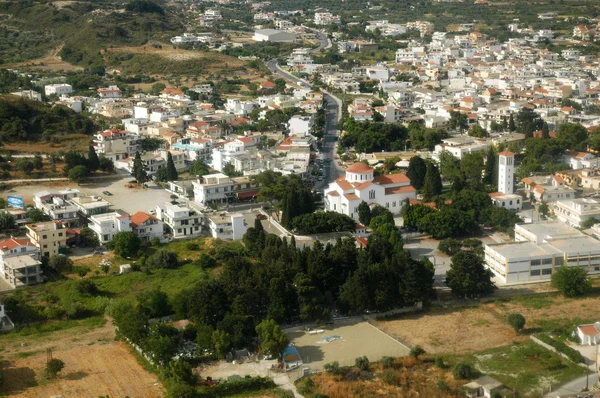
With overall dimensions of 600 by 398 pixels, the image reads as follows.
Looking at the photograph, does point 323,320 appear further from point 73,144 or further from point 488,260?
point 73,144

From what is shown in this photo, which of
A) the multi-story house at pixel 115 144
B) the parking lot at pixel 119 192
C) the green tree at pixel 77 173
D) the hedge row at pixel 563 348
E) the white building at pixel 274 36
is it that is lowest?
the hedge row at pixel 563 348

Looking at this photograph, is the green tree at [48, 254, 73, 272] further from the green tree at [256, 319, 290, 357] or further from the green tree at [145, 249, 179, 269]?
the green tree at [256, 319, 290, 357]

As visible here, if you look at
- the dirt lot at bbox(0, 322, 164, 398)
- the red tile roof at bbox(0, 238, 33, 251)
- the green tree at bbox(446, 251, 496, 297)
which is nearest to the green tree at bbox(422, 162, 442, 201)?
the green tree at bbox(446, 251, 496, 297)

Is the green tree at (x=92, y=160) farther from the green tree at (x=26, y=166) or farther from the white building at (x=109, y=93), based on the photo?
the white building at (x=109, y=93)

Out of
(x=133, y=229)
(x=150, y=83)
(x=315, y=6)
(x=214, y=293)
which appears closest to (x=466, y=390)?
(x=214, y=293)

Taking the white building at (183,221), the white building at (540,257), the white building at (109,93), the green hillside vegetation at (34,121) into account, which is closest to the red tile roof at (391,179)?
the white building at (540,257)

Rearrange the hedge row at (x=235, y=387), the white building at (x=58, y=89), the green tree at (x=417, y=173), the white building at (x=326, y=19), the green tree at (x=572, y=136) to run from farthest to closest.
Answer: the white building at (x=326, y=19)
the white building at (x=58, y=89)
the green tree at (x=572, y=136)
the green tree at (x=417, y=173)
the hedge row at (x=235, y=387)

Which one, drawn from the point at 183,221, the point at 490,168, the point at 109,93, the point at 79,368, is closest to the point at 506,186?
the point at 490,168
